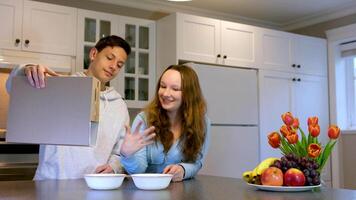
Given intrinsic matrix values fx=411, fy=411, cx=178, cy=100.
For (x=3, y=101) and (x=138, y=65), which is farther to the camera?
(x=138, y=65)

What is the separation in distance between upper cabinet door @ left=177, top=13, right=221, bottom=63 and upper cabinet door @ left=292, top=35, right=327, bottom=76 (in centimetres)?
99

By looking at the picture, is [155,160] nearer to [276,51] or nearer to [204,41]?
[204,41]

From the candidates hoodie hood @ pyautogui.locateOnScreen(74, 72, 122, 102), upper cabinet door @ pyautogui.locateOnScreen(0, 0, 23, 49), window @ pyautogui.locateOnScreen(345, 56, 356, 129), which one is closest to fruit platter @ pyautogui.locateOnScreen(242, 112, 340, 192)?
hoodie hood @ pyautogui.locateOnScreen(74, 72, 122, 102)

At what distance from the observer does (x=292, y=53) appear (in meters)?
4.22

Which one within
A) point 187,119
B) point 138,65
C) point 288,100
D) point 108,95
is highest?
point 138,65

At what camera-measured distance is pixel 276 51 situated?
411 cm

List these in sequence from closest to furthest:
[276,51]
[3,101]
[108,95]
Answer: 1. [108,95]
2. [3,101]
3. [276,51]

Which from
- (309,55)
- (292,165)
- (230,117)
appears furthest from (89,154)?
(309,55)

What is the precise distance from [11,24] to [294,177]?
2.53 meters

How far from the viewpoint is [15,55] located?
310cm

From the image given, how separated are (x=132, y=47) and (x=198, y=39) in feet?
1.93

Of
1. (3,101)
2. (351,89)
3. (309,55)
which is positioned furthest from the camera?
(351,89)

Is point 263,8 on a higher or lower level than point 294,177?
higher

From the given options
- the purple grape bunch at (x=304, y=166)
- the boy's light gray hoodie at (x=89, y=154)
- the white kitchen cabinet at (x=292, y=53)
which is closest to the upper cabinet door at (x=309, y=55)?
the white kitchen cabinet at (x=292, y=53)
